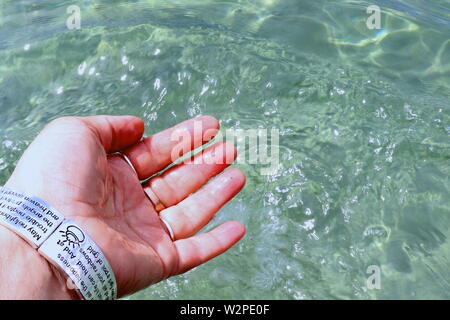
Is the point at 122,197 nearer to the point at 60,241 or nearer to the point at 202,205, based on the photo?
the point at 202,205

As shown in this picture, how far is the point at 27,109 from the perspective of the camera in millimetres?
3869

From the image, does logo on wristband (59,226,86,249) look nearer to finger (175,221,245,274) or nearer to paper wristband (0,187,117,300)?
paper wristband (0,187,117,300)

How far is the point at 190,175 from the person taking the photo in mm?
2873

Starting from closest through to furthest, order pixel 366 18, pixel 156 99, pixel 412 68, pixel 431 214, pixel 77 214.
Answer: pixel 77 214, pixel 431 214, pixel 156 99, pixel 412 68, pixel 366 18

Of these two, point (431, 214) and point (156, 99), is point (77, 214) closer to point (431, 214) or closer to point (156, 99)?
point (156, 99)

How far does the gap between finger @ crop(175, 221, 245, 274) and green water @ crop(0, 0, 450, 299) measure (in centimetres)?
33

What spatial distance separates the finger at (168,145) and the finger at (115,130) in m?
0.07

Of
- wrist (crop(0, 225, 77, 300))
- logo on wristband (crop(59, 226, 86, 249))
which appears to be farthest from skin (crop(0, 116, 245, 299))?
logo on wristband (crop(59, 226, 86, 249))

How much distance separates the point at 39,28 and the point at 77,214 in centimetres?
289

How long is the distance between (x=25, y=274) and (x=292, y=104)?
7.82 ft

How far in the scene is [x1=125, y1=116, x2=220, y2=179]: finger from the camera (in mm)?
2857

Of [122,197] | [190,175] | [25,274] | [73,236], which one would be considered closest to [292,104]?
[190,175]
